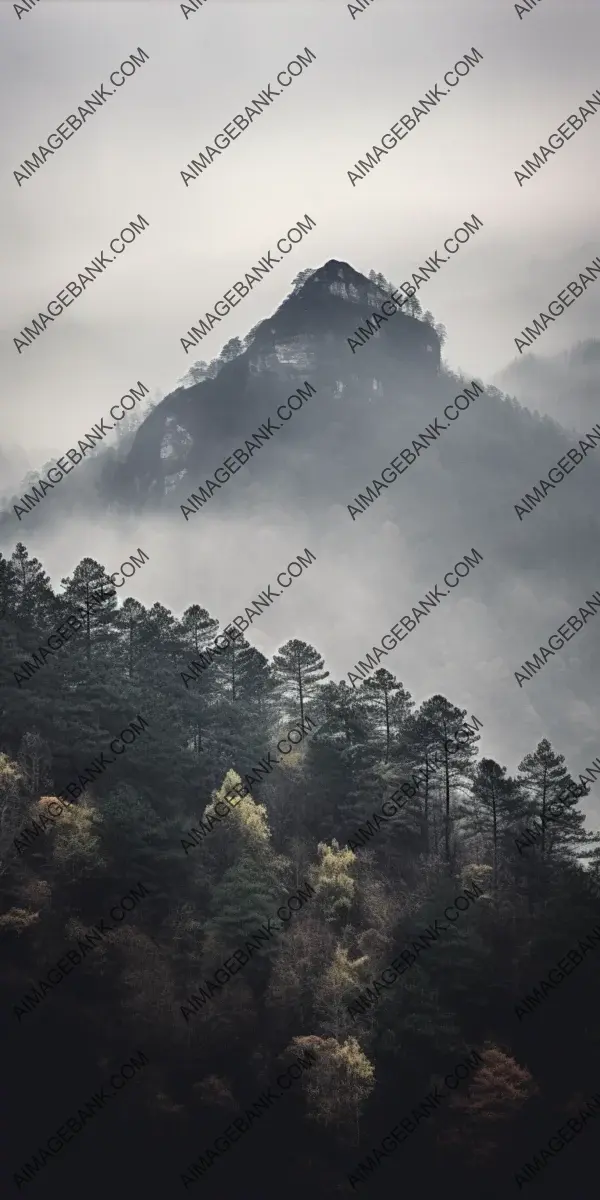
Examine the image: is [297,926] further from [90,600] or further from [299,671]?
[90,600]

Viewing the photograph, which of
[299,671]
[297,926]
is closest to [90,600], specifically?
[299,671]

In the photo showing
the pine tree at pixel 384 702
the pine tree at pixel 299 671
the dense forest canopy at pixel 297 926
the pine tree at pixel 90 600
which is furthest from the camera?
the pine tree at pixel 90 600

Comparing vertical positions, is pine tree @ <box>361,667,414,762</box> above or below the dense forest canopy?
above

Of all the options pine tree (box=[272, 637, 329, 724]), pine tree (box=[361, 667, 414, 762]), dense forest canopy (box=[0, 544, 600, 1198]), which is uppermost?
pine tree (box=[361, 667, 414, 762])

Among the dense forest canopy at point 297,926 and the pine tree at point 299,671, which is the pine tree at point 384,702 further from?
the pine tree at point 299,671

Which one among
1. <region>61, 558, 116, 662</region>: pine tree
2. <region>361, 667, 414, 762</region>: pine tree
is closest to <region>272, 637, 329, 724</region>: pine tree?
<region>361, 667, 414, 762</region>: pine tree

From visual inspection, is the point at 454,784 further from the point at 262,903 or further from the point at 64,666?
the point at 64,666

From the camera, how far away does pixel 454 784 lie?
238ft

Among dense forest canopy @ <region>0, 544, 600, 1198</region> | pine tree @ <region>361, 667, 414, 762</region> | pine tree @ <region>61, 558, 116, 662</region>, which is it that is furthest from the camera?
pine tree @ <region>61, 558, 116, 662</region>

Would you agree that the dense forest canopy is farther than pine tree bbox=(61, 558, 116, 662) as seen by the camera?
No

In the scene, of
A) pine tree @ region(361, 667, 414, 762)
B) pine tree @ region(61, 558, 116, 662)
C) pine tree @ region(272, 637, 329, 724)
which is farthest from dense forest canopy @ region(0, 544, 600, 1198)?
pine tree @ region(61, 558, 116, 662)

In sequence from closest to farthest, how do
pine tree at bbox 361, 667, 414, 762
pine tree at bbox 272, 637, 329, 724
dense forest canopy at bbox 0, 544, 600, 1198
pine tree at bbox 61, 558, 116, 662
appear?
dense forest canopy at bbox 0, 544, 600, 1198 → pine tree at bbox 361, 667, 414, 762 → pine tree at bbox 272, 637, 329, 724 → pine tree at bbox 61, 558, 116, 662

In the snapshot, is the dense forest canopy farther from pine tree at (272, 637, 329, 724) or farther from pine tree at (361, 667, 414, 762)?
pine tree at (272, 637, 329, 724)

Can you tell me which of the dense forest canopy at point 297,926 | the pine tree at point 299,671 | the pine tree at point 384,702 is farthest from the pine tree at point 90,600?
the pine tree at point 384,702
